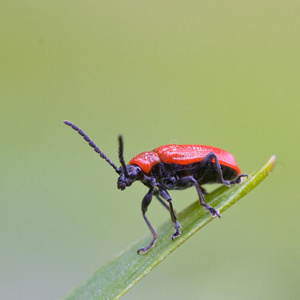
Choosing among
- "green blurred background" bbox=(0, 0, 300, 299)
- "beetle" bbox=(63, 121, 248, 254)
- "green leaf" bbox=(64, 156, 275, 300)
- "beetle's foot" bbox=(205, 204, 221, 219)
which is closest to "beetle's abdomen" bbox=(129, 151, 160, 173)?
"beetle" bbox=(63, 121, 248, 254)

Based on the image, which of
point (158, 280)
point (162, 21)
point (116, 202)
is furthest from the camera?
point (162, 21)

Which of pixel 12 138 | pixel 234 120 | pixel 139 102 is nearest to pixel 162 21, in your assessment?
pixel 139 102

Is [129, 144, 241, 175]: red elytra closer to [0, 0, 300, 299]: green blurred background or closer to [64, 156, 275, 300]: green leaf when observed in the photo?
[0, 0, 300, 299]: green blurred background

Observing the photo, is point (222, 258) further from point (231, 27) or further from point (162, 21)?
point (162, 21)

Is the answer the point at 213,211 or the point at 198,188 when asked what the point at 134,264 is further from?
the point at 198,188

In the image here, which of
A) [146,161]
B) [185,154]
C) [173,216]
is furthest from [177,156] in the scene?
[173,216]

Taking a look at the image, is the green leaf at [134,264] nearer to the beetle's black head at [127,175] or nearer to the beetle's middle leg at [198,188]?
the beetle's middle leg at [198,188]

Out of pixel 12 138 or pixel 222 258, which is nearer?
pixel 222 258
